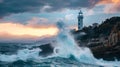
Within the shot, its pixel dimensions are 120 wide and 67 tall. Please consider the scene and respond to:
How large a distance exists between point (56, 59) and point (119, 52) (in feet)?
50.6

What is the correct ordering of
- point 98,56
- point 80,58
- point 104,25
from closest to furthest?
point 80,58 < point 98,56 < point 104,25

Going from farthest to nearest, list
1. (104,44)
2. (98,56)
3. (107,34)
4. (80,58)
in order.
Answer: (107,34) → (104,44) → (98,56) → (80,58)

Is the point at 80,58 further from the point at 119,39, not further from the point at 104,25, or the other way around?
the point at 104,25

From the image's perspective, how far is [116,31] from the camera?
60.5 meters

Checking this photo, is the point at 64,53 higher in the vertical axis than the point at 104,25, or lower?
lower

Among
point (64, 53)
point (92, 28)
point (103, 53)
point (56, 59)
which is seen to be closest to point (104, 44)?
point (103, 53)

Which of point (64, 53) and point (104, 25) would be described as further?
point (104, 25)

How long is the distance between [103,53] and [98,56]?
2.11m

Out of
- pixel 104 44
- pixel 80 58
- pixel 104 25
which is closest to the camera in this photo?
pixel 80 58

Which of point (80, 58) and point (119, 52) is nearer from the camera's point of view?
point (80, 58)

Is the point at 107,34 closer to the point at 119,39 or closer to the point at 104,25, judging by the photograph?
the point at 104,25

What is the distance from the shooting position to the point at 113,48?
53812mm

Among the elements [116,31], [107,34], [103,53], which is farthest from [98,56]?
[107,34]

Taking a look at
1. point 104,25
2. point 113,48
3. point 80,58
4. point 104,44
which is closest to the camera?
point 80,58
